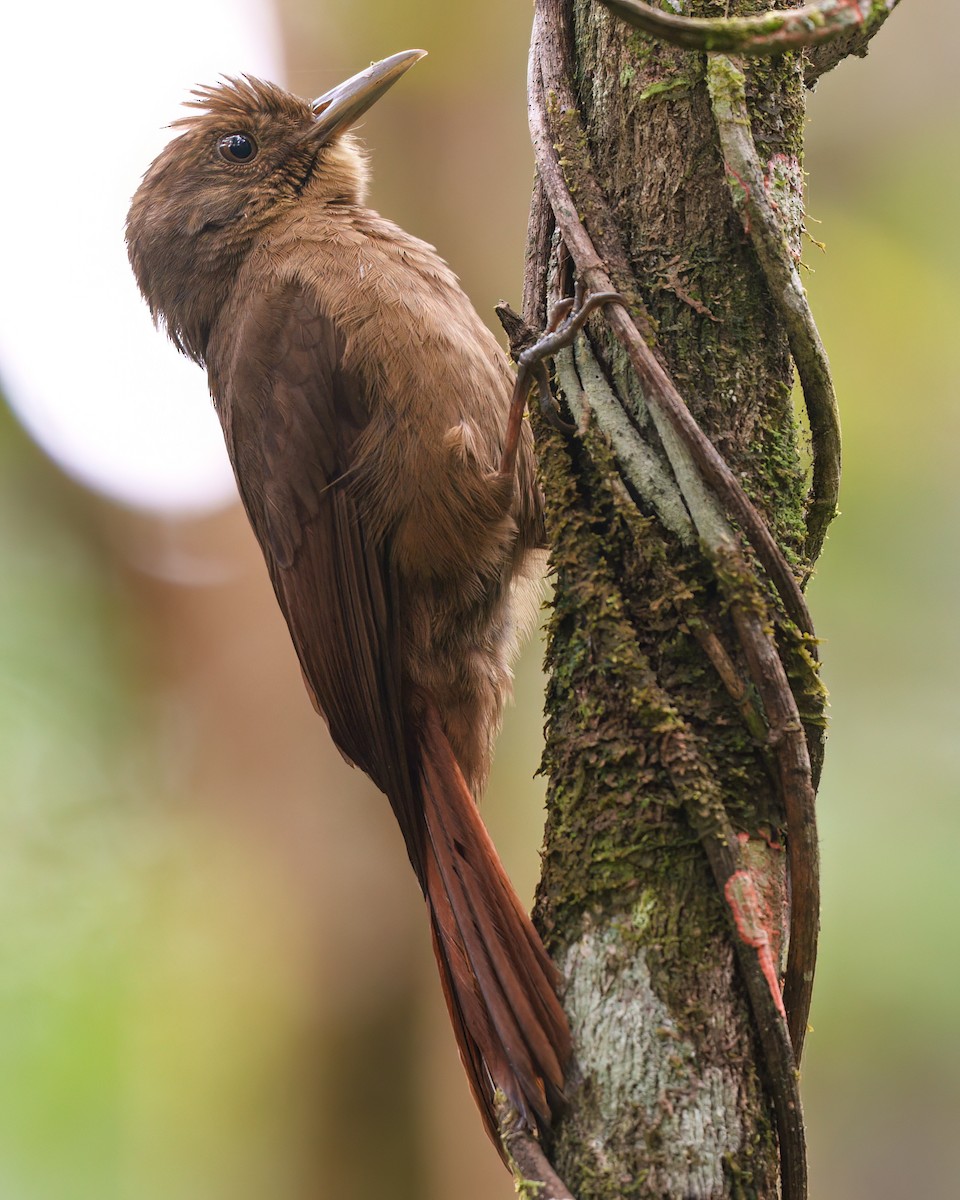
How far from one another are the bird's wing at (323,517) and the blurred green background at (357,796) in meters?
1.81

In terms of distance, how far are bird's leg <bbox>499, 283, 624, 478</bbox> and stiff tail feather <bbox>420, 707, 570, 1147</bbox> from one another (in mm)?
667

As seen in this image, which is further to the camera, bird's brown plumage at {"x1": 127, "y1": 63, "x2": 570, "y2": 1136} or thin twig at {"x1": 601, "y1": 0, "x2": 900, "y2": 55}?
bird's brown plumage at {"x1": 127, "y1": 63, "x2": 570, "y2": 1136}

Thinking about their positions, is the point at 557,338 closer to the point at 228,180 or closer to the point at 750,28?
the point at 750,28

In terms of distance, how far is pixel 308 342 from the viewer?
2.17m

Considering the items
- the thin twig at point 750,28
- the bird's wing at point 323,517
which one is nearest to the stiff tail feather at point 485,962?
the bird's wing at point 323,517

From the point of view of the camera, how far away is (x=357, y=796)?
3.89m

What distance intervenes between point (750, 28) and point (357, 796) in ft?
10.4

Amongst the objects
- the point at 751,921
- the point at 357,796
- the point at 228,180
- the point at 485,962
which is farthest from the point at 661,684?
the point at 357,796

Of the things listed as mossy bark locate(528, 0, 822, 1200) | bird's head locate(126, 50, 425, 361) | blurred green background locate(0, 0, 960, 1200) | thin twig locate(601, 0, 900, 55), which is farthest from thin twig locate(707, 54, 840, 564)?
blurred green background locate(0, 0, 960, 1200)

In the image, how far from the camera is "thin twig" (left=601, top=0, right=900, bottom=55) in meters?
1.05

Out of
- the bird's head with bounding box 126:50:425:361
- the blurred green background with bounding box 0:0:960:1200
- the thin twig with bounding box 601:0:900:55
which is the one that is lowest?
the blurred green background with bounding box 0:0:960:1200

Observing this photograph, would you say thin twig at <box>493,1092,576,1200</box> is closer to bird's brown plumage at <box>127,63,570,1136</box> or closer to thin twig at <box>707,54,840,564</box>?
bird's brown plumage at <box>127,63,570,1136</box>

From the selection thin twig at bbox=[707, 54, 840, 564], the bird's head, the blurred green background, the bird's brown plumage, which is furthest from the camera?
the blurred green background

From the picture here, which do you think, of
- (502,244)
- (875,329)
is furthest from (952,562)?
(502,244)
